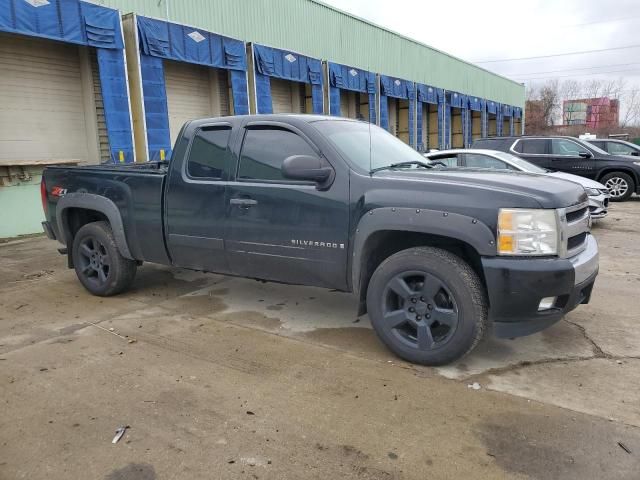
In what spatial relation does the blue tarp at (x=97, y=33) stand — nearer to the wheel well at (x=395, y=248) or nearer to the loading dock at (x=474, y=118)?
the wheel well at (x=395, y=248)

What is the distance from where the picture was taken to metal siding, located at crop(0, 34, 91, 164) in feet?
32.9

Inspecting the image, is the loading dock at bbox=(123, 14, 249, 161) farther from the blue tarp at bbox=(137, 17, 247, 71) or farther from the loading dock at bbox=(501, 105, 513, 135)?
the loading dock at bbox=(501, 105, 513, 135)

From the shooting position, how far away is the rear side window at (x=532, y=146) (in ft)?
40.5

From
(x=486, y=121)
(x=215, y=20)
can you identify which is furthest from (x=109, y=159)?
(x=486, y=121)

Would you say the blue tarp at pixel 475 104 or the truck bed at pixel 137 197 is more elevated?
the blue tarp at pixel 475 104

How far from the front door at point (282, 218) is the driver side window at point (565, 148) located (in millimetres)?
10070

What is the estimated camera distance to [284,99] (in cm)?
1809

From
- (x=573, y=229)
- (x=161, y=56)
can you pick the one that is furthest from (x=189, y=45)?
(x=573, y=229)

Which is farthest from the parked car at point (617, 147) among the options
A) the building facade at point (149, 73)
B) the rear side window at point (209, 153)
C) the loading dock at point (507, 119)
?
the loading dock at point (507, 119)

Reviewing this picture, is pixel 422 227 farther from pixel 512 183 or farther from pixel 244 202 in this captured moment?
pixel 244 202

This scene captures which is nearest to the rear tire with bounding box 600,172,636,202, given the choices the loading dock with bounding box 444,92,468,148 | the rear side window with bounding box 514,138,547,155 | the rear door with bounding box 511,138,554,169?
the rear door with bounding box 511,138,554,169

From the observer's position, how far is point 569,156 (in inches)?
482

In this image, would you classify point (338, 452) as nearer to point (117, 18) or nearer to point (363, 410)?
point (363, 410)

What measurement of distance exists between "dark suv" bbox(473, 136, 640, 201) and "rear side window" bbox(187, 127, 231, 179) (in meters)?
9.23
